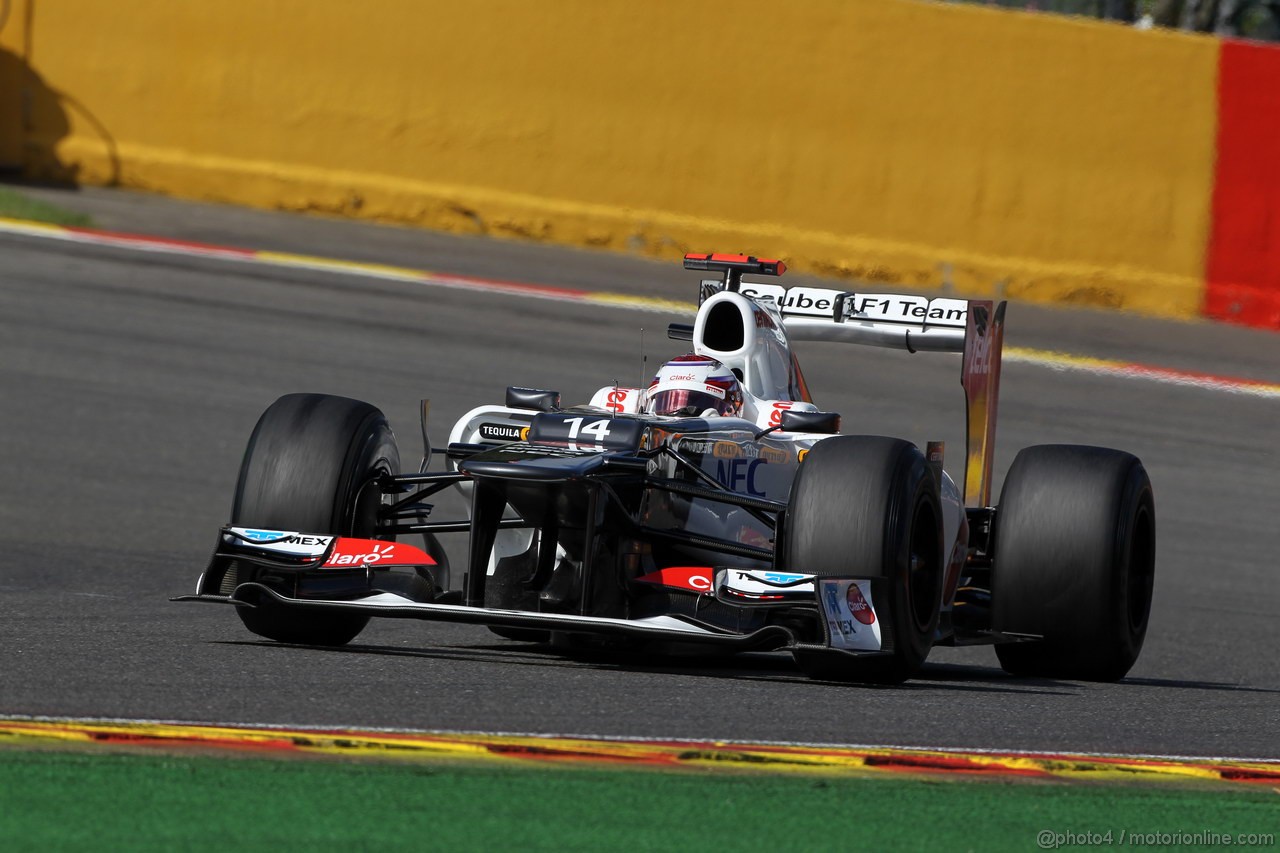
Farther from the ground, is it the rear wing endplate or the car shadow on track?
the rear wing endplate

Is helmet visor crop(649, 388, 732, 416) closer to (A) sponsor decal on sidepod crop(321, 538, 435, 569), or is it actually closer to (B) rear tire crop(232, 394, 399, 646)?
(B) rear tire crop(232, 394, 399, 646)

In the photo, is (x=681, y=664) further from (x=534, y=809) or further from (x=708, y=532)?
(x=534, y=809)

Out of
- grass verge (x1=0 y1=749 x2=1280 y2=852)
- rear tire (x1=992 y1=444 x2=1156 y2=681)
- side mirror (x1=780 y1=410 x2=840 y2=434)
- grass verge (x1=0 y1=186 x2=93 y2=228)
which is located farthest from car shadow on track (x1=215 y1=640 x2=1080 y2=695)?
grass verge (x1=0 y1=186 x2=93 y2=228)

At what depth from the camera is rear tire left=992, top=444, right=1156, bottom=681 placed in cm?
796

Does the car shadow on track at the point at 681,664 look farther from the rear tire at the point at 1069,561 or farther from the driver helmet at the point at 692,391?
the driver helmet at the point at 692,391

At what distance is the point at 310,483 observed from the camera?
7.29 metres

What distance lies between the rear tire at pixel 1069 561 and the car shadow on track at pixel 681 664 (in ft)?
0.57

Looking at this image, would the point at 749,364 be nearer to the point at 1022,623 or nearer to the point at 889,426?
the point at 1022,623

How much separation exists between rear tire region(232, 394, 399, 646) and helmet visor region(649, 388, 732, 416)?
1.11m

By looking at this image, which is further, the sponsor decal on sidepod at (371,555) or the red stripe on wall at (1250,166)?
the red stripe on wall at (1250,166)

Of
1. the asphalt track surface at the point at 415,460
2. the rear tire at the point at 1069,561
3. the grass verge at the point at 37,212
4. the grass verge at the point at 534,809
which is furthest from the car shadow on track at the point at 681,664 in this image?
the grass verge at the point at 37,212

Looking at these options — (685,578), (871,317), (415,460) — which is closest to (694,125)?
(415,460)

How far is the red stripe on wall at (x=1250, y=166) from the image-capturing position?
17141mm

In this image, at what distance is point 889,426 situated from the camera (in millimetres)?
14570
